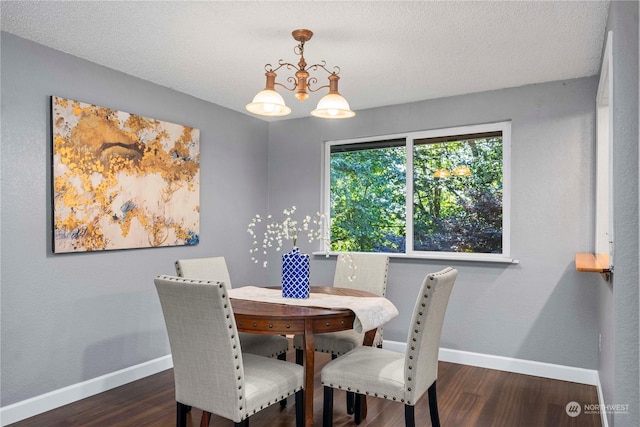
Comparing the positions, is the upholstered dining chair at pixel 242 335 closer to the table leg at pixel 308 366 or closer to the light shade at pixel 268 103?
the table leg at pixel 308 366

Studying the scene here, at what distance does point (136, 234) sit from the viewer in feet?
11.2

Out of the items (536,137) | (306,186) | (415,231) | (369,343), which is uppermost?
(536,137)

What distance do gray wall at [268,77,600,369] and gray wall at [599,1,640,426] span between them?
1628 millimetres

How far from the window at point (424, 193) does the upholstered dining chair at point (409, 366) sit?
1.72 m

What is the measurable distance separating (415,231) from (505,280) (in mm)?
913

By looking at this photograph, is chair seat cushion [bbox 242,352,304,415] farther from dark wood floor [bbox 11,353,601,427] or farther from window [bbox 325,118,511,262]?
window [bbox 325,118,511,262]

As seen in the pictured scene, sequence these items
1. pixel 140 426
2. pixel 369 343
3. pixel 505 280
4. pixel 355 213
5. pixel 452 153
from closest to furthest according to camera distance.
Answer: pixel 140 426 < pixel 369 343 < pixel 505 280 < pixel 452 153 < pixel 355 213

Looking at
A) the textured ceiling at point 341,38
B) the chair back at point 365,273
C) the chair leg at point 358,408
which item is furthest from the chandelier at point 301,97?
the chair leg at point 358,408

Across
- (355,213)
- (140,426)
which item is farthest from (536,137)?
(140,426)

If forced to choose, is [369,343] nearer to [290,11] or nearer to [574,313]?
[574,313]

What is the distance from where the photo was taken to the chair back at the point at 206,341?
188 cm

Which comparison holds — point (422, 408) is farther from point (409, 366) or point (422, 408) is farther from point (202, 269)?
point (202, 269)

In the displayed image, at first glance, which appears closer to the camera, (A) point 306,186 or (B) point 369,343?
(B) point 369,343

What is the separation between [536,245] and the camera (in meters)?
3.53
